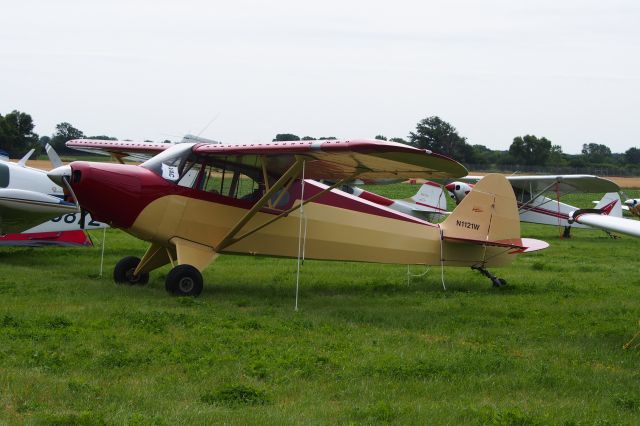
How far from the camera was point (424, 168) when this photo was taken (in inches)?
411

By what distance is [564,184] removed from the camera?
89.9ft

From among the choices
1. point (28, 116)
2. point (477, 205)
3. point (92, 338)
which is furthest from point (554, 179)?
point (28, 116)

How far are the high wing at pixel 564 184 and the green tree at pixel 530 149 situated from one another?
Answer: 2356 inches

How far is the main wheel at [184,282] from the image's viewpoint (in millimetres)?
10883

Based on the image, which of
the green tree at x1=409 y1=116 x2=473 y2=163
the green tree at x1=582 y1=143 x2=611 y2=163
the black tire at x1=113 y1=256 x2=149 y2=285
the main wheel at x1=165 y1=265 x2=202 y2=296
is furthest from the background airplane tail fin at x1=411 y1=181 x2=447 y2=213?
the green tree at x1=582 y1=143 x2=611 y2=163

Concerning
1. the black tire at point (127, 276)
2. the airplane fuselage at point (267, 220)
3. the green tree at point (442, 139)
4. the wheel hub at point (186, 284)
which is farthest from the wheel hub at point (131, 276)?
the green tree at point (442, 139)

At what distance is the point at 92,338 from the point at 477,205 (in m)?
7.55

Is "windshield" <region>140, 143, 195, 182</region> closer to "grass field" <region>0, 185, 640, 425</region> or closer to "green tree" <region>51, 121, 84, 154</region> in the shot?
"grass field" <region>0, 185, 640, 425</region>

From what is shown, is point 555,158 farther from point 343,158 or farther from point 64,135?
point 343,158

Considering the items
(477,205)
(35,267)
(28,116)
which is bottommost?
(35,267)

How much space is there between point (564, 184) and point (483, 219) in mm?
15475

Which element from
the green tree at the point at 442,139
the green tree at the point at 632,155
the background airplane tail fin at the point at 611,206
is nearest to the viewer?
the background airplane tail fin at the point at 611,206

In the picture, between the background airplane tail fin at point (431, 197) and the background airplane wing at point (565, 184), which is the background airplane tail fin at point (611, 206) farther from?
the background airplane tail fin at point (431, 197)

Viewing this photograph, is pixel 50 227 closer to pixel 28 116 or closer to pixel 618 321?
pixel 618 321
